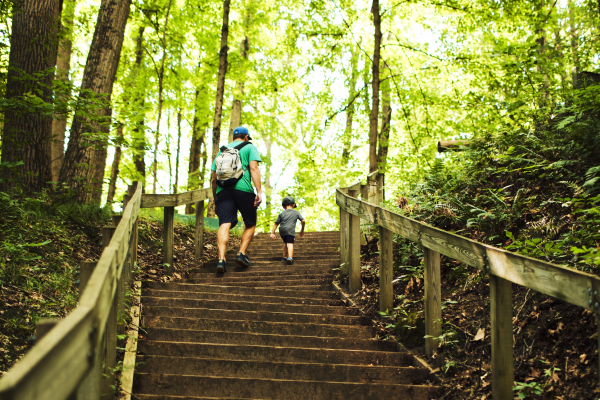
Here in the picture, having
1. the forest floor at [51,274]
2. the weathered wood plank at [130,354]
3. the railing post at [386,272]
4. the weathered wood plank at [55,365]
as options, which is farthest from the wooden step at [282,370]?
the weathered wood plank at [55,365]

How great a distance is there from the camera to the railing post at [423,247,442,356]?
4223 millimetres

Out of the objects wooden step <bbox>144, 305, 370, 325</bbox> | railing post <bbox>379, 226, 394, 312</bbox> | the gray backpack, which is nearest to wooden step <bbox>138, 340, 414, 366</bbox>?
wooden step <bbox>144, 305, 370, 325</bbox>

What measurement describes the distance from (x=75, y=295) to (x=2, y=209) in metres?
1.88

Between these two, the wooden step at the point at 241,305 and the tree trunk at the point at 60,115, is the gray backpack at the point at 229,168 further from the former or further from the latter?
the tree trunk at the point at 60,115

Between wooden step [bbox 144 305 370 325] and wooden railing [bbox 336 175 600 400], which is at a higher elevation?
wooden railing [bbox 336 175 600 400]

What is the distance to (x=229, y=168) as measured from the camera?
7004 mm

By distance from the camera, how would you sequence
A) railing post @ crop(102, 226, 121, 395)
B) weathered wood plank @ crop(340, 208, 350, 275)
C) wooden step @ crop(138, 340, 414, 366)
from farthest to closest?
weathered wood plank @ crop(340, 208, 350, 275) → wooden step @ crop(138, 340, 414, 366) → railing post @ crop(102, 226, 121, 395)

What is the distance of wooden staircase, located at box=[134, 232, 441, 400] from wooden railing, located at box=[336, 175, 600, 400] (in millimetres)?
576

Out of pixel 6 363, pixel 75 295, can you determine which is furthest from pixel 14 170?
pixel 6 363

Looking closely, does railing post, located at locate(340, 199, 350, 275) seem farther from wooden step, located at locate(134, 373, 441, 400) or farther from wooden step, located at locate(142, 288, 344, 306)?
wooden step, located at locate(134, 373, 441, 400)

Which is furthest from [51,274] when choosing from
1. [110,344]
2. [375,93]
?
[375,93]

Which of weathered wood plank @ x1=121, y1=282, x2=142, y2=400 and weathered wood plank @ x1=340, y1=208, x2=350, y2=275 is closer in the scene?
weathered wood plank @ x1=121, y1=282, x2=142, y2=400

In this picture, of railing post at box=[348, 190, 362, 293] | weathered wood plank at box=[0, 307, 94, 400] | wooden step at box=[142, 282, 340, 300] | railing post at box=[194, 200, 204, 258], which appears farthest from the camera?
railing post at box=[194, 200, 204, 258]

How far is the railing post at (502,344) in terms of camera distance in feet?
10.4
